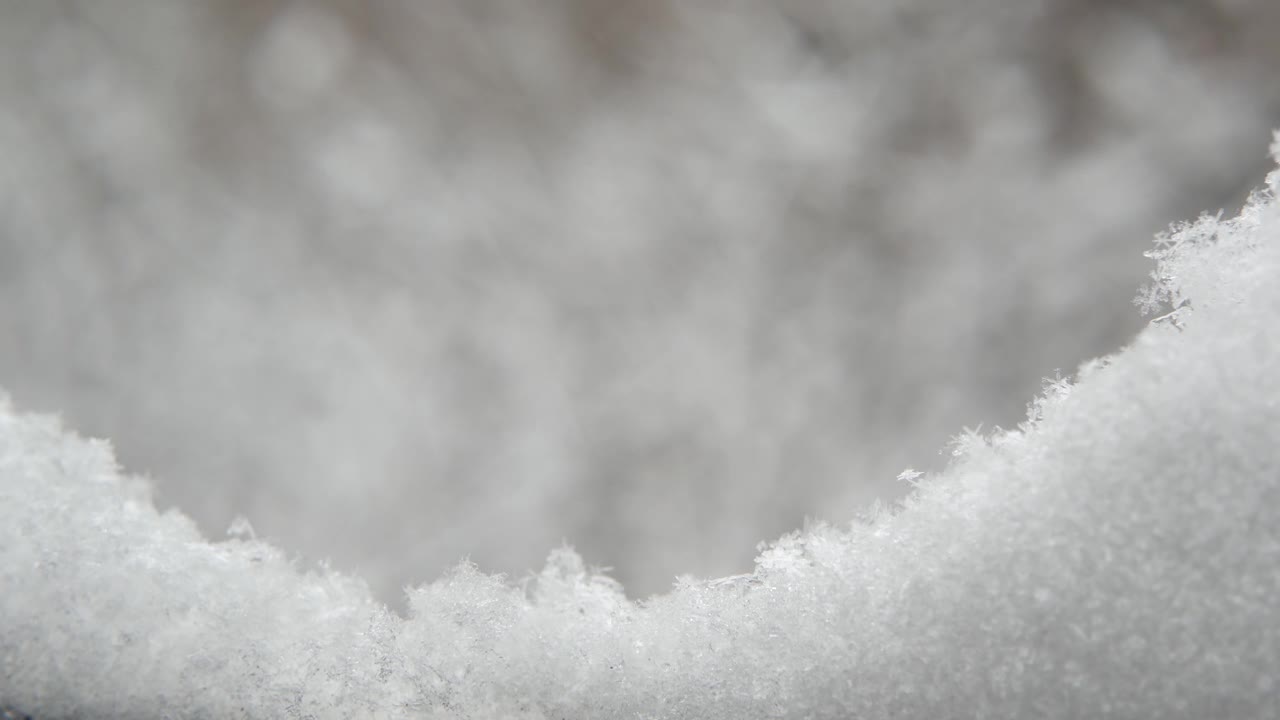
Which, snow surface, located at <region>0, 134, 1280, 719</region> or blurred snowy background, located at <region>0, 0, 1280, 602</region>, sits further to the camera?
blurred snowy background, located at <region>0, 0, 1280, 602</region>

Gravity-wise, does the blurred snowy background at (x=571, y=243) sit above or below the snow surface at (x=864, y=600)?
above

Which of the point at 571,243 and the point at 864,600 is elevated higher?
the point at 571,243

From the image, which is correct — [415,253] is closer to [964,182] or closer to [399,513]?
[399,513]

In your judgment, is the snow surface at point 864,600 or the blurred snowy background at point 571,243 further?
the blurred snowy background at point 571,243

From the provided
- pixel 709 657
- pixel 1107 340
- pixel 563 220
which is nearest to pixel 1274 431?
pixel 709 657

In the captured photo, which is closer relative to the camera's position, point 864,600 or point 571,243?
point 864,600
